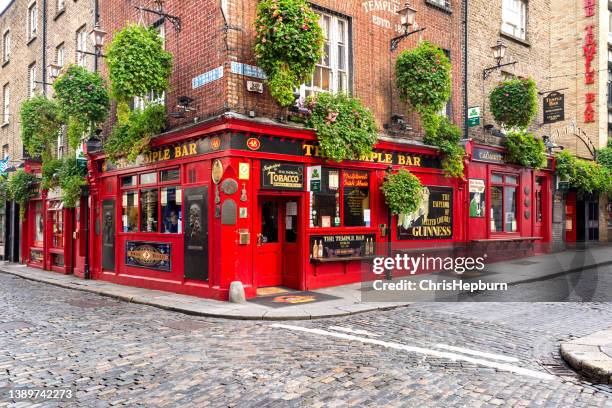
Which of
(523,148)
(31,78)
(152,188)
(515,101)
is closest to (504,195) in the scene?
(523,148)

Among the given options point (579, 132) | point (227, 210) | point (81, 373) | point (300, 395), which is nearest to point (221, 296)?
point (227, 210)

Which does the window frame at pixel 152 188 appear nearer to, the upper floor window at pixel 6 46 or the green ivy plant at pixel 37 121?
the green ivy plant at pixel 37 121

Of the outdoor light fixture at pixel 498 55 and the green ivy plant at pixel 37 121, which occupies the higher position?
the outdoor light fixture at pixel 498 55

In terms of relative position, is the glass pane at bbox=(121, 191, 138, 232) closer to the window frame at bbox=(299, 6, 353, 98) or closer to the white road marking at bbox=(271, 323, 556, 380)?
the window frame at bbox=(299, 6, 353, 98)

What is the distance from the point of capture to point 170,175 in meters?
12.8

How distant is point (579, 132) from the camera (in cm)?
2319

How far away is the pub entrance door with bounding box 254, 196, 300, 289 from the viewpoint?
12289 millimetres

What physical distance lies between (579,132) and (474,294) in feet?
51.6

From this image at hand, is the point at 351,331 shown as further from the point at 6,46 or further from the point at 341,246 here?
the point at 6,46

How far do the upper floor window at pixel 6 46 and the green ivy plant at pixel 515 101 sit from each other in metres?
23.2

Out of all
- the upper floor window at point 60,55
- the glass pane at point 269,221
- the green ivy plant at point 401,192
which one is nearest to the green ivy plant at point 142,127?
the glass pane at point 269,221

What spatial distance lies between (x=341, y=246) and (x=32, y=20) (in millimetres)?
18843

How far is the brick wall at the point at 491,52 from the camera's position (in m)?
16.8

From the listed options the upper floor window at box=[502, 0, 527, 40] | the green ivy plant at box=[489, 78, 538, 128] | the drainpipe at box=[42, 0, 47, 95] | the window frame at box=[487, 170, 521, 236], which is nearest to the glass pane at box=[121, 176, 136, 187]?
the drainpipe at box=[42, 0, 47, 95]
